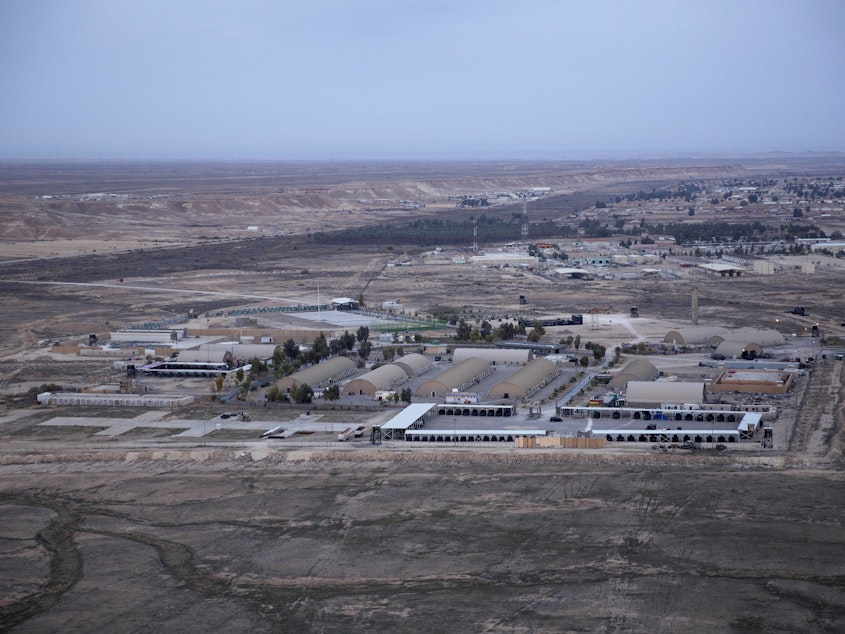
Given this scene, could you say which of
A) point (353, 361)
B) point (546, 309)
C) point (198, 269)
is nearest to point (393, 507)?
point (353, 361)

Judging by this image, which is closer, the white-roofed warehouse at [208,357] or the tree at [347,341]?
the white-roofed warehouse at [208,357]

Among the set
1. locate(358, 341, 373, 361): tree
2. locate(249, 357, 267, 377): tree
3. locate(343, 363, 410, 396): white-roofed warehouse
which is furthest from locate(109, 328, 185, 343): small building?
locate(343, 363, 410, 396): white-roofed warehouse

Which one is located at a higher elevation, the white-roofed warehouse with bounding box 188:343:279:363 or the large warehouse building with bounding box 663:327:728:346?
the large warehouse building with bounding box 663:327:728:346

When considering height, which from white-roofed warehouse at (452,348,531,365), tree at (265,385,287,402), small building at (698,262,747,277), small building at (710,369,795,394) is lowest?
small building at (698,262,747,277)

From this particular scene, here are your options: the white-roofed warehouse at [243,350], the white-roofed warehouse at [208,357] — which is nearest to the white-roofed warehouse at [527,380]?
the white-roofed warehouse at [243,350]

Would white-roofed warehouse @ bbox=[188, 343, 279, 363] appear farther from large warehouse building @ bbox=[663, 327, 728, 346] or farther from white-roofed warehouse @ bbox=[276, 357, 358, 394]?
large warehouse building @ bbox=[663, 327, 728, 346]

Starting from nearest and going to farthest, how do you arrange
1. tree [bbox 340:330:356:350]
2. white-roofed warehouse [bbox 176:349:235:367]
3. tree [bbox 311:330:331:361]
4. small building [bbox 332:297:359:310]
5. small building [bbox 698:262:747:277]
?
1. tree [bbox 311:330:331:361]
2. white-roofed warehouse [bbox 176:349:235:367]
3. tree [bbox 340:330:356:350]
4. small building [bbox 332:297:359:310]
5. small building [bbox 698:262:747:277]

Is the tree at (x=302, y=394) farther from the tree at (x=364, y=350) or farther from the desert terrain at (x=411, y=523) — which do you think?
the tree at (x=364, y=350)

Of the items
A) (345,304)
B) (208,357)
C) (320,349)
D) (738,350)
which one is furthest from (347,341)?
(738,350)
